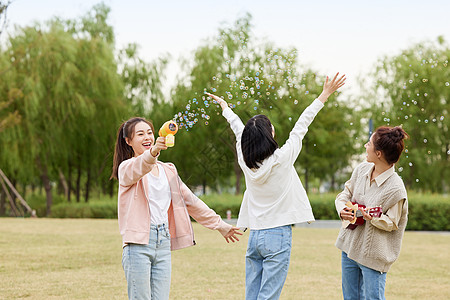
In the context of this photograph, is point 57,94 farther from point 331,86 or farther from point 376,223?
point 376,223

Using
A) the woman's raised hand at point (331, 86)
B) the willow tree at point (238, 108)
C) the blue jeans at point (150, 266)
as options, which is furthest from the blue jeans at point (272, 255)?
the willow tree at point (238, 108)

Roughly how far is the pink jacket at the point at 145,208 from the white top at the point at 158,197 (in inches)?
1.5

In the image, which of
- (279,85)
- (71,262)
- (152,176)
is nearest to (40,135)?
(279,85)

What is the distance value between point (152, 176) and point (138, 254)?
50 cm

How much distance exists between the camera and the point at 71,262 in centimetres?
985

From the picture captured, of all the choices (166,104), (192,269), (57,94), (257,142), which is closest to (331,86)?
(257,142)

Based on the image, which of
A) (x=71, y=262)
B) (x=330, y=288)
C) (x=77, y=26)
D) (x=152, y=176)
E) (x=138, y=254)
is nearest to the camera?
(x=138, y=254)

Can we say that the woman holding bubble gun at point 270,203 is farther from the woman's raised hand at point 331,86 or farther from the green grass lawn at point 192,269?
the green grass lawn at point 192,269

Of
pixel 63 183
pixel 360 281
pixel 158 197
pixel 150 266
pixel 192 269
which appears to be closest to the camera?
pixel 150 266

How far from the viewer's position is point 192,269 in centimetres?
919

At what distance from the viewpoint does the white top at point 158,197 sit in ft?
11.7

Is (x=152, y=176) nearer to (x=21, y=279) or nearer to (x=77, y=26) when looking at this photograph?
(x=21, y=279)

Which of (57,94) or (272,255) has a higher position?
(57,94)

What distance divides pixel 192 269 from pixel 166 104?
785 inches
